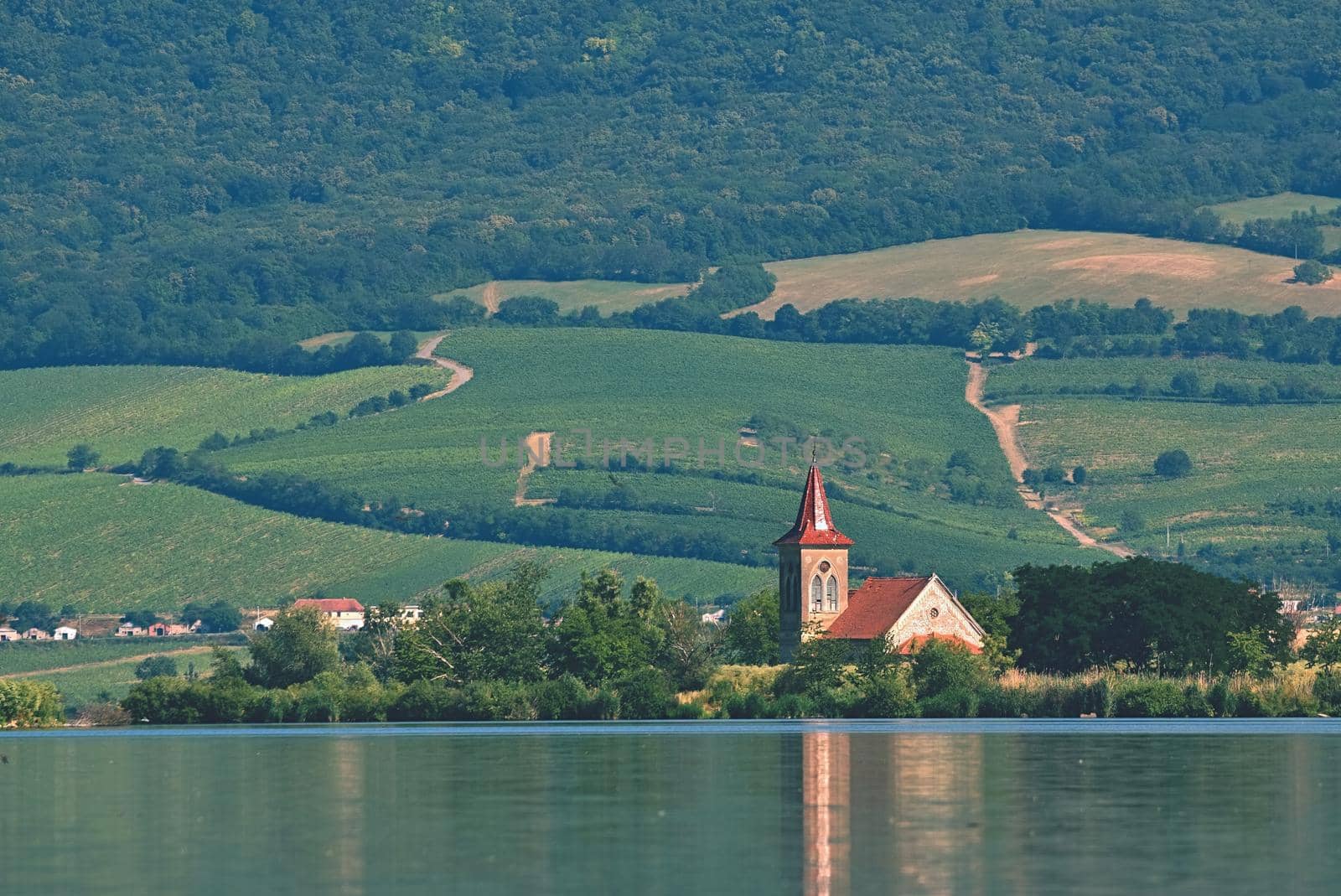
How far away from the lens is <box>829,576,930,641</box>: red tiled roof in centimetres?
11150

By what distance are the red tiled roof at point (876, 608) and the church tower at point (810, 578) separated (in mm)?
1180

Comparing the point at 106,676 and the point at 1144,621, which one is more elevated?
the point at 1144,621

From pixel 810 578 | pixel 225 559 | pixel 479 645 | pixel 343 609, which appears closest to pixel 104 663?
pixel 343 609

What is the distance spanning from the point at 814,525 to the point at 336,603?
57.3 meters

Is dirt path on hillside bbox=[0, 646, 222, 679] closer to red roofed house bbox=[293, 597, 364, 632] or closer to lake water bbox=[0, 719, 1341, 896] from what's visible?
red roofed house bbox=[293, 597, 364, 632]

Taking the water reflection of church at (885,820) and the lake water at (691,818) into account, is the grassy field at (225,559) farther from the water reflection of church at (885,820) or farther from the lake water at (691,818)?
the water reflection of church at (885,820)

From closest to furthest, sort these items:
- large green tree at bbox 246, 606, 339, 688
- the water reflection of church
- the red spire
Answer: the water reflection of church < large green tree at bbox 246, 606, 339, 688 < the red spire

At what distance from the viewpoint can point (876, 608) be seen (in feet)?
374

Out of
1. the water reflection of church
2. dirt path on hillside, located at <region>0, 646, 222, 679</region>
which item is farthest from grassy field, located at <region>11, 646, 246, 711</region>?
the water reflection of church

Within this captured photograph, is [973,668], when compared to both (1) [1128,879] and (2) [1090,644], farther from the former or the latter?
(1) [1128,879]

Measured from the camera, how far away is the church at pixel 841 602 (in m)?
110

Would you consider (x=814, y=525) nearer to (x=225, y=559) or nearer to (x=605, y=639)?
(x=605, y=639)

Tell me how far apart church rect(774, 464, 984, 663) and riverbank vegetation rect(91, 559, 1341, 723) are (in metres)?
2.32

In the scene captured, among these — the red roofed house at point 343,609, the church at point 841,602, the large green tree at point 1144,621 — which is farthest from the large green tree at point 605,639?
the red roofed house at point 343,609
